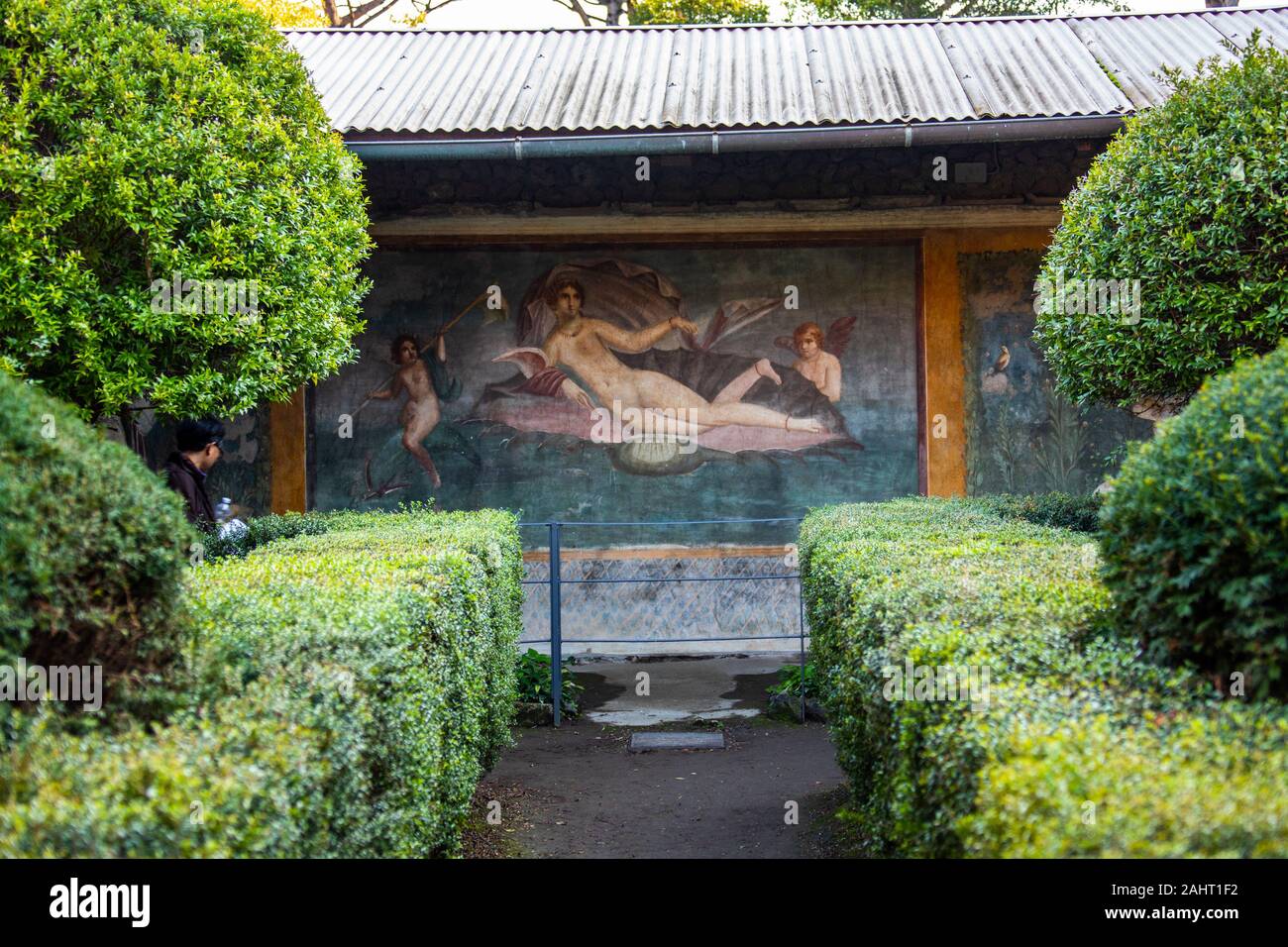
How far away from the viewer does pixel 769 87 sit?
10.2 metres

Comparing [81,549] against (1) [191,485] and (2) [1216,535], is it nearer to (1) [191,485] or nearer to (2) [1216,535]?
(2) [1216,535]

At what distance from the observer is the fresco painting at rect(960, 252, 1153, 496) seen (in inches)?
404

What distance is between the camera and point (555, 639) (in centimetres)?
860

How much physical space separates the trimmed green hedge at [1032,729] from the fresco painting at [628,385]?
519 cm

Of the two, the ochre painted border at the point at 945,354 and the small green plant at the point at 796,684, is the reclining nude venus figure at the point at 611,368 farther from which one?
the small green plant at the point at 796,684

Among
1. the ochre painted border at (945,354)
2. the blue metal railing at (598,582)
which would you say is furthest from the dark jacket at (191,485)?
the ochre painted border at (945,354)

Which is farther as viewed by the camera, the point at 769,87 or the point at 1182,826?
the point at 769,87

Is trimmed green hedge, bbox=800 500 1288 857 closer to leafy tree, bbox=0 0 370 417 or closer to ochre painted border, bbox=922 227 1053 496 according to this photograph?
leafy tree, bbox=0 0 370 417

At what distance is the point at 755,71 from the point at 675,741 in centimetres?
624

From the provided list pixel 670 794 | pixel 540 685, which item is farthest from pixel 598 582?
pixel 670 794

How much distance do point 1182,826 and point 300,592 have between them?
2826 mm

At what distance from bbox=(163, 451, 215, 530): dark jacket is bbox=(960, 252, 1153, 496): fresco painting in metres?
6.28
